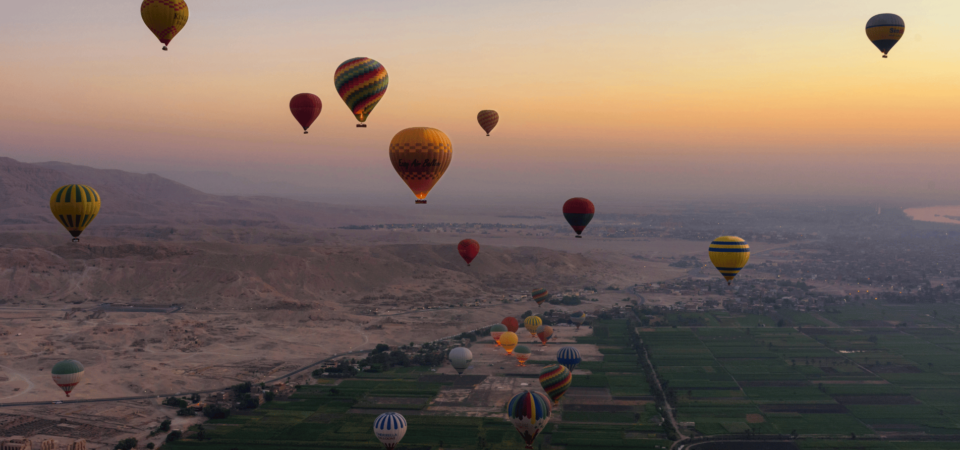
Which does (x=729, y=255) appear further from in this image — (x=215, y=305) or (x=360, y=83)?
(x=215, y=305)

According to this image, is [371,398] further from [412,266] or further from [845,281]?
[845,281]

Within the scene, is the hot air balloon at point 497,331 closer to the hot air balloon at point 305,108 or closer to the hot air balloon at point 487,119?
the hot air balloon at point 487,119

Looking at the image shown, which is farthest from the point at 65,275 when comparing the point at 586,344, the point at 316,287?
the point at 586,344

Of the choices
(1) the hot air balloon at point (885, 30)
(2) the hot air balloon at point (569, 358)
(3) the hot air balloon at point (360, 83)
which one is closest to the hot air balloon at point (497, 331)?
(2) the hot air balloon at point (569, 358)

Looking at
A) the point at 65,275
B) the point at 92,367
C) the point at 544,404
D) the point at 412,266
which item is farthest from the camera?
the point at 412,266

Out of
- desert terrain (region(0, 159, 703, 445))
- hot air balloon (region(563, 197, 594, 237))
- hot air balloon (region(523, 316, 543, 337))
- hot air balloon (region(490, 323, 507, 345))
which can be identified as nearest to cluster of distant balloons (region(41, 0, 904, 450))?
desert terrain (region(0, 159, 703, 445))

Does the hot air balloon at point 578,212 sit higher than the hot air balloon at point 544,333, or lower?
higher

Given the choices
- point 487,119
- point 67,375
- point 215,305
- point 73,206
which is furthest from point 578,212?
point 215,305
